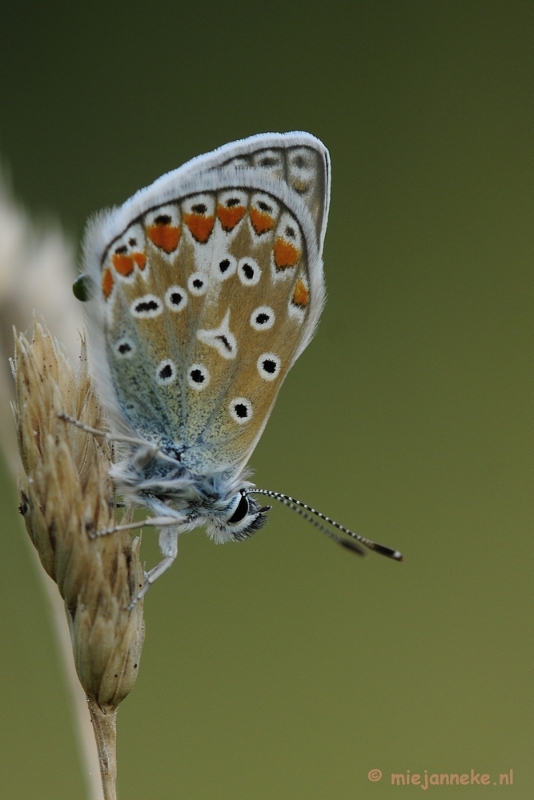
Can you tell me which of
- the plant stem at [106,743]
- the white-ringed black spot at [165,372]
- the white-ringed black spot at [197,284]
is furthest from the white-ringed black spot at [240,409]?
the plant stem at [106,743]

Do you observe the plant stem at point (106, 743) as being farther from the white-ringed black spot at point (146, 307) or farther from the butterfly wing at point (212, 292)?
the white-ringed black spot at point (146, 307)

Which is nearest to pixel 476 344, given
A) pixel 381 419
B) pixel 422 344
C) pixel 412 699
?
pixel 422 344

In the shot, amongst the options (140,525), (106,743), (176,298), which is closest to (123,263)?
(176,298)

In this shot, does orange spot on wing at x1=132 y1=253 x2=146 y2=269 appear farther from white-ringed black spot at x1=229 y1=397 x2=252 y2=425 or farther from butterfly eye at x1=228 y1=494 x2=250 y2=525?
butterfly eye at x1=228 y1=494 x2=250 y2=525

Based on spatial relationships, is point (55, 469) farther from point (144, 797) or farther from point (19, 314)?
point (144, 797)

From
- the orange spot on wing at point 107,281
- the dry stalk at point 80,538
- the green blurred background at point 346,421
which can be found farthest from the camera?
the green blurred background at point 346,421

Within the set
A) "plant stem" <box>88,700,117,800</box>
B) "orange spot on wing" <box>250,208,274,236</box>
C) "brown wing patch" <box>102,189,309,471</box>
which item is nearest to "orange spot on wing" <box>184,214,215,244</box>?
"brown wing patch" <box>102,189,309,471</box>
